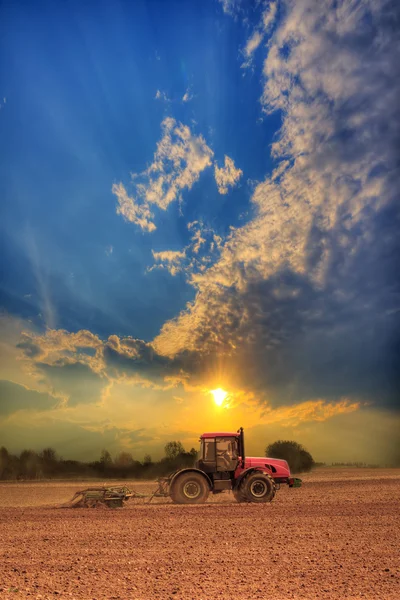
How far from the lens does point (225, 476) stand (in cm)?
2316

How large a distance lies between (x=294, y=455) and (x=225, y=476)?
4218 centimetres

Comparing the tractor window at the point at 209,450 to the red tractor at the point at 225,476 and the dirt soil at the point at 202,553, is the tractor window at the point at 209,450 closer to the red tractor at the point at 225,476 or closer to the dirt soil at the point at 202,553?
the red tractor at the point at 225,476

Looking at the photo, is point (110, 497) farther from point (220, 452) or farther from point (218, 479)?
point (220, 452)

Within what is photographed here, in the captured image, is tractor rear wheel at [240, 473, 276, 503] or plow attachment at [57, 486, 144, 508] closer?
tractor rear wheel at [240, 473, 276, 503]

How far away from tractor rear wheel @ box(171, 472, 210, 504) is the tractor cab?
0.85 meters

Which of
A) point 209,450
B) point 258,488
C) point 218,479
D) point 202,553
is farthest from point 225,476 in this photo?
point 202,553

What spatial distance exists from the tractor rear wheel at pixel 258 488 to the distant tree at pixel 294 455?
40.8m

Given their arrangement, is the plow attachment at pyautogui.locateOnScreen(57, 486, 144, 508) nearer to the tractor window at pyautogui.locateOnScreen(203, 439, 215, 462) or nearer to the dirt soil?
the dirt soil

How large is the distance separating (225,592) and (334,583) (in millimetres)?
2371

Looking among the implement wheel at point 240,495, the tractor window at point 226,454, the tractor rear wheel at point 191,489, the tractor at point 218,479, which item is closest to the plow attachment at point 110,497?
the tractor at point 218,479

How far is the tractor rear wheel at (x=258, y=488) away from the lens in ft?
73.4

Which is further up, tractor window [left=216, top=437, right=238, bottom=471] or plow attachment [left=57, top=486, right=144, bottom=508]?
tractor window [left=216, top=437, right=238, bottom=471]

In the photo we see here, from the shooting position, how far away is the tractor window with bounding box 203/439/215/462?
2306cm

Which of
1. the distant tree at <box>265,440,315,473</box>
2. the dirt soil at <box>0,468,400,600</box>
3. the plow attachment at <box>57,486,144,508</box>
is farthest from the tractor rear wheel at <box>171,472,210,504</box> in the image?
the distant tree at <box>265,440,315,473</box>
